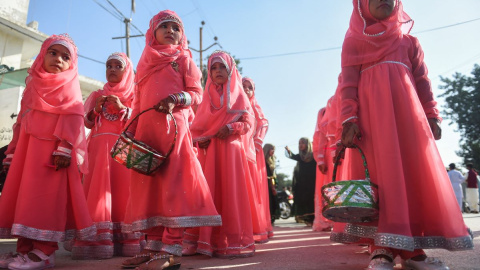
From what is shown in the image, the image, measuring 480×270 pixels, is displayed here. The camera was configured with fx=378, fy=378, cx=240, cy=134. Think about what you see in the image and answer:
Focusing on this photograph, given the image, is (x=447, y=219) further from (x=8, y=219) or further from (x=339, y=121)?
(x=8, y=219)

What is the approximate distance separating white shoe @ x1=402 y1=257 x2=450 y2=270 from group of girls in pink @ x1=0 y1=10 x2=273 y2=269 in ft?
4.34

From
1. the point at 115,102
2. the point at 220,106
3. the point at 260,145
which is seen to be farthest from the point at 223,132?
the point at 260,145

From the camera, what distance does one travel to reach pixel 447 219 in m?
2.30

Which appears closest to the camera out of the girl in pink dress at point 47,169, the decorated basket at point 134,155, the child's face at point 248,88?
the decorated basket at point 134,155

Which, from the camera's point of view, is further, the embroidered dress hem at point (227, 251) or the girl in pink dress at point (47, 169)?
the embroidered dress hem at point (227, 251)

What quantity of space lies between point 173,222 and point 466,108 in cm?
3154

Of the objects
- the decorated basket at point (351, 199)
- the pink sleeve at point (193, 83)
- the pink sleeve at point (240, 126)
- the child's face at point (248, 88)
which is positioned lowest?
the decorated basket at point (351, 199)

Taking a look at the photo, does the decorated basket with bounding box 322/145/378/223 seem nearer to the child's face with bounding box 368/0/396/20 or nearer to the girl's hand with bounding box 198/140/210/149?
the child's face with bounding box 368/0/396/20

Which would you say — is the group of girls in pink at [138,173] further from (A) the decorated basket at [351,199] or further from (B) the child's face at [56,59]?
(A) the decorated basket at [351,199]

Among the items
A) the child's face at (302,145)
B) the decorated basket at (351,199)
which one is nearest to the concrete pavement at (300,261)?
the decorated basket at (351,199)

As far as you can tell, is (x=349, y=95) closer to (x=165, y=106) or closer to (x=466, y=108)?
(x=165, y=106)

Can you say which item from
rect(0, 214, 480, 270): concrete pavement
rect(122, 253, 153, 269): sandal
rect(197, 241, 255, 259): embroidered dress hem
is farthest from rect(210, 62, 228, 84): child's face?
rect(122, 253, 153, 269): sandal

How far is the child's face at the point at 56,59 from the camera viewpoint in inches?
132

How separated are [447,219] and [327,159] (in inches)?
156
